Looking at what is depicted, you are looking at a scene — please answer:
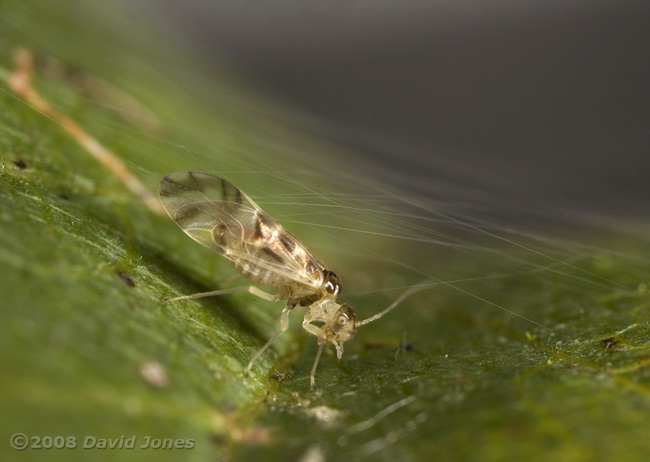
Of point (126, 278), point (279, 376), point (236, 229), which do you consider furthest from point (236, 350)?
point (236, 229)

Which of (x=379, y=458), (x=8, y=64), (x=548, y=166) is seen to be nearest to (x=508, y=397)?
(x=379, y=458)

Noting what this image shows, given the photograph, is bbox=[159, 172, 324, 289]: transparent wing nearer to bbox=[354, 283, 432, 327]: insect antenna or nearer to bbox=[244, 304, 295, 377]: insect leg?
bbox=[244, 304, 295, 377]: insect leg

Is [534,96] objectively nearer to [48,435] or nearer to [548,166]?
[548,166]

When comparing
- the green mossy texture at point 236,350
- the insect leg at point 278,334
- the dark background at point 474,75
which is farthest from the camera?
the dark background at point 474,75

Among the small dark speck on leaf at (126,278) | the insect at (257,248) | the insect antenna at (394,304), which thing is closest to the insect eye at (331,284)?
the insect at (257,248)

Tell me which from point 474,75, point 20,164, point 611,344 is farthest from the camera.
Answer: point 474,75

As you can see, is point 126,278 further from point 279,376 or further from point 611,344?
point 611,344

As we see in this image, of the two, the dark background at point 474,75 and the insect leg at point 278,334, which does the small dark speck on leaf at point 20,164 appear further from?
the dark background at point 474,75
